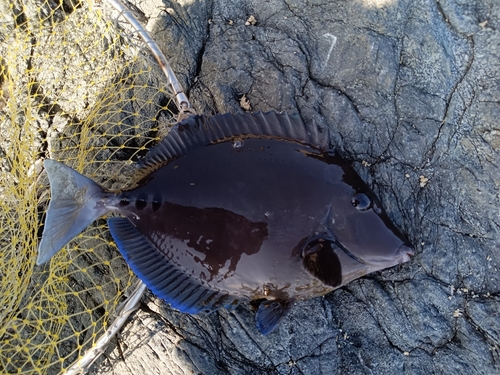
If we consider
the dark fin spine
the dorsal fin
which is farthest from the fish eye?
the dark fin spine

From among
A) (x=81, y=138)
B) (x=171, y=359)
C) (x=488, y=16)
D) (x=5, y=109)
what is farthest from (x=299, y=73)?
(x=5, y=109)

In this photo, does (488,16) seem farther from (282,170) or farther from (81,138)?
(81,138)

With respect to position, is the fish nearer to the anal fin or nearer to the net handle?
the anal fin

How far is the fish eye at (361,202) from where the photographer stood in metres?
2.41

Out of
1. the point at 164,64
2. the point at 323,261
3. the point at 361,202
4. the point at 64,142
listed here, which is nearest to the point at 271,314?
the point at 323,261

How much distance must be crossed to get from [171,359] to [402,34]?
2.68 meters

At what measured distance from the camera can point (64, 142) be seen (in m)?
3.31

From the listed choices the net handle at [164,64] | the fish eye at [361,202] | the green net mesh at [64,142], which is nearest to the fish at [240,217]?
the fish eye at [361,202]

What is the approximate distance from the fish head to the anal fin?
29.3 inches

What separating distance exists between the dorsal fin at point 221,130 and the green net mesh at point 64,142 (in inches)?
19.7

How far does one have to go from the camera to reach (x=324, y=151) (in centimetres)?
258

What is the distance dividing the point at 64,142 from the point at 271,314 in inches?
80.3

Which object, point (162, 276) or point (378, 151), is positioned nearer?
point (162, 276)

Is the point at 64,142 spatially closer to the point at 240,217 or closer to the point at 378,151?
the point at 240,217
